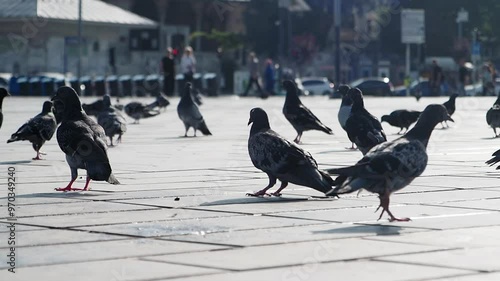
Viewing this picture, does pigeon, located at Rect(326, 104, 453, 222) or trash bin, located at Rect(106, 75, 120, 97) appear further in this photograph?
trash bin, located at Rect(106, 75, 120, 97)

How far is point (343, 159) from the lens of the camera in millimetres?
16594

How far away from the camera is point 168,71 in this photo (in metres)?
50.2

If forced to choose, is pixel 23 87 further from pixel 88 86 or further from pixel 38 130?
pixel 38 130

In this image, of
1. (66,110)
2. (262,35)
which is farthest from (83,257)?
(262,35)

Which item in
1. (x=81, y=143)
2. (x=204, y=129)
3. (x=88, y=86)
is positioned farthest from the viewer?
(x=88, y=86)

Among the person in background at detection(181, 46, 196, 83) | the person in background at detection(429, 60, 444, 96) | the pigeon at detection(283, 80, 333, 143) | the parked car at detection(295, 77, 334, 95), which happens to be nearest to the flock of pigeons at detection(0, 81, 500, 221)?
the pigeon at detection(283, 80, 333, 143)

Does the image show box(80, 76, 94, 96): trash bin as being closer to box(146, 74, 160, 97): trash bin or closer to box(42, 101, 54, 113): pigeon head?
box(146, 74, 160, 97): trash bin

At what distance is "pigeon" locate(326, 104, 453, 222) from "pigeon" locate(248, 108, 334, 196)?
1.28m

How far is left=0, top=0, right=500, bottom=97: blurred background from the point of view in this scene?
68000 millimetres

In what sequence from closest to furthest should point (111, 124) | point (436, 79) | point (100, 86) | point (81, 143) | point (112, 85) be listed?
1. point (81, 143)
2. point (111, 124)
3. point (436, 79)
4. point (100, 86)
5. point (112, 85)

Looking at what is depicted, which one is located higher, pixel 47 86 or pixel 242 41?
pixel 242 41

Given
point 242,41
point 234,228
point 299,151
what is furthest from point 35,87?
point 234,228

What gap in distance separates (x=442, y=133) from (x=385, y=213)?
47.7 feet

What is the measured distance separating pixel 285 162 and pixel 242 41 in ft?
288
